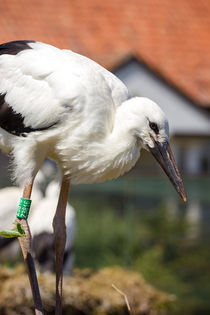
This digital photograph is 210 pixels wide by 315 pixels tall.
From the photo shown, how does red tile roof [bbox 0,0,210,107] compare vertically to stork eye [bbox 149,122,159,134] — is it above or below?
above

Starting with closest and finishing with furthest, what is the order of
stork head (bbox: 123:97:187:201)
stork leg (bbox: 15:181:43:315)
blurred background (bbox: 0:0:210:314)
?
stork head (bbox: 123:97:187:201) < stork leg (bbox: 15:181:43:315) < blurred background (bbox: 0:0:210:314)

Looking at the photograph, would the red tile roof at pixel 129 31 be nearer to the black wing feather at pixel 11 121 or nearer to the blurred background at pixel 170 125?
the blurred background at pixel 170 125

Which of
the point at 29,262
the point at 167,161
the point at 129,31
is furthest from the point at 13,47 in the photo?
the point at 129,31

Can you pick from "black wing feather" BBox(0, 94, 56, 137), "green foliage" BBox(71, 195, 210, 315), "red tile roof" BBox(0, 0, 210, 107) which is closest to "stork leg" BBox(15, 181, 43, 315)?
"black wing feather" BBox(0, 94, 56, 137)

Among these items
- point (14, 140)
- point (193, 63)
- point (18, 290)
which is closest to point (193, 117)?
point (193, 63)

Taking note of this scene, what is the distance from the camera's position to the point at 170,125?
44.7 ft

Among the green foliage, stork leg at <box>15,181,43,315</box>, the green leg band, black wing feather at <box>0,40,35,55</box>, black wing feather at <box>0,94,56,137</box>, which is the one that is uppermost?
black wing feather at <box>0,40,35,55</box>

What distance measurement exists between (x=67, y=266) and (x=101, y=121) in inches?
134

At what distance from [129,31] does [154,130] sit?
12997 millimetres

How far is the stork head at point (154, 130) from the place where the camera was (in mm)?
3629

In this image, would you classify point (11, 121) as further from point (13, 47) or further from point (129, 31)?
point (129, 31)

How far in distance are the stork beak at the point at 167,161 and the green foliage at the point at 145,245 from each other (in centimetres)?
607

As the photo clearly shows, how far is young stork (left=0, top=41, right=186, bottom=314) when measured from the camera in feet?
12.0

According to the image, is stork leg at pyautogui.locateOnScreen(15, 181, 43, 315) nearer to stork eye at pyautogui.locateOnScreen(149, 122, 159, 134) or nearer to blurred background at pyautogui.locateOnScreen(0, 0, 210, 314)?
stork eye at pyautogui.locateOnScreen(149, 122, 159, 134)
